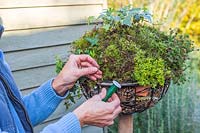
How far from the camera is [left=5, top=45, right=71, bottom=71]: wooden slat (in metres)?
2.27

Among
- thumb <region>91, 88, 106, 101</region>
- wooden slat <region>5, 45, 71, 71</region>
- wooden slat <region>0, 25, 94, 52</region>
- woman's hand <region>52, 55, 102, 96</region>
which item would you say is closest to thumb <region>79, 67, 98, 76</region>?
woman's hand <region>52, 55, 102, 96</region>

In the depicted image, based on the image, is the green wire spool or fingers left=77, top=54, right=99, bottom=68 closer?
the green wire spool

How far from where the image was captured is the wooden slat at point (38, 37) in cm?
224

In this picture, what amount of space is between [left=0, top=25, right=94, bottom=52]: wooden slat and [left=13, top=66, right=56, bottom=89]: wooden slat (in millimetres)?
142

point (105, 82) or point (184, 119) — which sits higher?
point (105, 82)

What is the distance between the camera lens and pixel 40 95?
172 cm

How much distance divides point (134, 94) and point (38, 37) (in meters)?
1.02

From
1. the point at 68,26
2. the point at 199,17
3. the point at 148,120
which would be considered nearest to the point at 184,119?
the point at 148,120

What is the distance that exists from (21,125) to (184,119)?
1.86 meters

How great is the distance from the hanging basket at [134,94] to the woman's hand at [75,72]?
44 mm

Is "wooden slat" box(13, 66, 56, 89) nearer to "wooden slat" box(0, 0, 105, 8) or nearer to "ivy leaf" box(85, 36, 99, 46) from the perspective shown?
"wooden slat" box(0, 0, 105, 8)

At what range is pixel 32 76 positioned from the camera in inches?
93.4

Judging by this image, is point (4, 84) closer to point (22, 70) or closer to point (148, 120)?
point (22, 70)

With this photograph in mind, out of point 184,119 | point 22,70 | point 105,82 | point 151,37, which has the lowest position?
point 184,119
